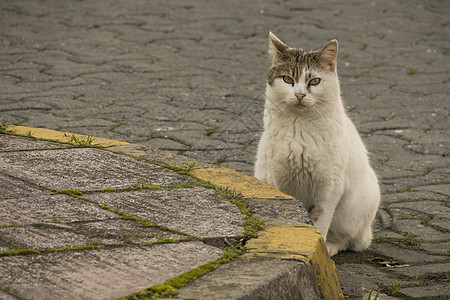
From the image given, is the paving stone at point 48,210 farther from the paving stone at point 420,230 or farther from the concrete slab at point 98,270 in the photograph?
the paving stone at point 420,230

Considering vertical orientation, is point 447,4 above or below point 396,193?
above

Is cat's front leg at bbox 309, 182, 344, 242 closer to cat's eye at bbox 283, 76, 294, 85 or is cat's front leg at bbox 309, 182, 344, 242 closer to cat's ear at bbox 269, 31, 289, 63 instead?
cat's eye at bbox 283, 76, 294, 85

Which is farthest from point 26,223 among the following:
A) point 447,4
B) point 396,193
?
point 447,4

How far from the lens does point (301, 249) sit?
7.94ft

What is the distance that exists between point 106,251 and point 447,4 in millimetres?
9326

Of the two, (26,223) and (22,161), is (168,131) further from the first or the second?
(26,223)

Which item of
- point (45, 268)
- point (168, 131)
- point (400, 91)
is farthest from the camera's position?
point (400, 91)

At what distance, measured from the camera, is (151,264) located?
2230mm

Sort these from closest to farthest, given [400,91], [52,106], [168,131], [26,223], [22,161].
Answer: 1. [26,223]
2. [22,161]
3. [168,131]
4. [52,106]
5. [400,91]

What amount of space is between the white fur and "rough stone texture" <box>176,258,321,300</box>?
114 cm

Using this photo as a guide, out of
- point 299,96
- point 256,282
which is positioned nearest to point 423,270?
point 299,96

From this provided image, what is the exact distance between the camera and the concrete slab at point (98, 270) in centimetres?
203

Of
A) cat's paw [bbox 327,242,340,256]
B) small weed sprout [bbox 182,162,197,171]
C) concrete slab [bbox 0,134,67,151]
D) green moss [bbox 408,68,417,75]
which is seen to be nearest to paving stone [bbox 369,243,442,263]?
cat's paw [bbox 327,242,340,256]

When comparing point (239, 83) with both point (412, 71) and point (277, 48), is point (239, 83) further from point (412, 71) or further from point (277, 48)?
point (277, 48)
